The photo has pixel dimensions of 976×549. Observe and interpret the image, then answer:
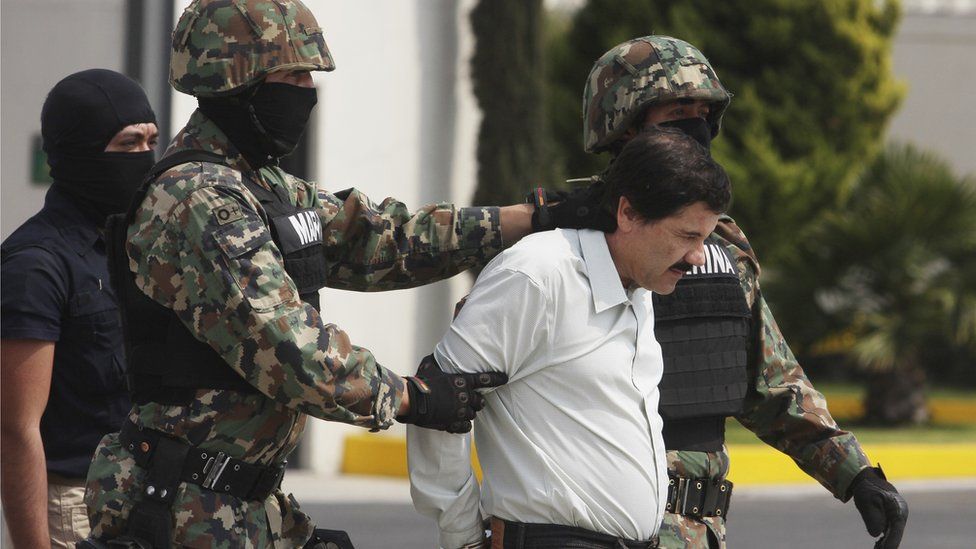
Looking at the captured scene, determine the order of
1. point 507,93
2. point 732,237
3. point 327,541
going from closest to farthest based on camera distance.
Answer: point 327,541 < point 732,237 < point 507,93

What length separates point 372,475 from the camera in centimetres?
1073

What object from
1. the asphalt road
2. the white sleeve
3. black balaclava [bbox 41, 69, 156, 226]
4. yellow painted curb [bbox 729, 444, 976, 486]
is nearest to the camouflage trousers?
the white sleeve

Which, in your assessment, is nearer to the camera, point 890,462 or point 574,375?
point 574,375

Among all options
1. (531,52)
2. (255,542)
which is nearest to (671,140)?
(255,542)

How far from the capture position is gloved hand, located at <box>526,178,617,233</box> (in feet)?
9.74

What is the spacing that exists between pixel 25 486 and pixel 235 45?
1178 millimetres

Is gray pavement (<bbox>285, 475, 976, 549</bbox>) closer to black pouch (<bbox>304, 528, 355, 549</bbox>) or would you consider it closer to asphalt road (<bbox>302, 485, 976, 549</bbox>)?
asphalt road (<bbox>302, 485, 976, 549</bbox>)

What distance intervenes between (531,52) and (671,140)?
9.03m

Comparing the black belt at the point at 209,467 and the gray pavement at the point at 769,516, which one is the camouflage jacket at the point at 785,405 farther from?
the gray pavement at the point at 769,516

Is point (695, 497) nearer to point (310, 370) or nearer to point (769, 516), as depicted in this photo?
point (310, 370)

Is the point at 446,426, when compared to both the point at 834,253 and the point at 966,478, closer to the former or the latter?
the point at 966,478

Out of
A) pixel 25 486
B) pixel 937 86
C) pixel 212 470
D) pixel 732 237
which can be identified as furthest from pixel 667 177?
pixel 937 86

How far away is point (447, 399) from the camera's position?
8.84 feet

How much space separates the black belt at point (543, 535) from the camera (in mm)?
2758
